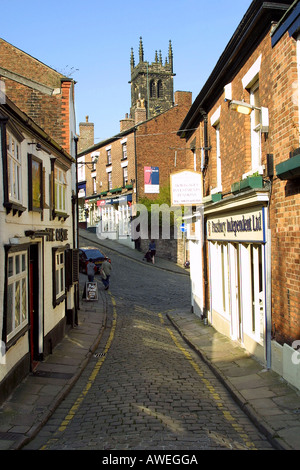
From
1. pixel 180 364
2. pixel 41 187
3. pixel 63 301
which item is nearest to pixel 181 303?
pixel 63 301

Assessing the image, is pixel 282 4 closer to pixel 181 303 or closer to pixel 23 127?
pixel 23 127

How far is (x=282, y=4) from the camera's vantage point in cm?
873

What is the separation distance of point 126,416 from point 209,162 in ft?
31.3

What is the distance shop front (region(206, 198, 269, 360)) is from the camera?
10180 mm

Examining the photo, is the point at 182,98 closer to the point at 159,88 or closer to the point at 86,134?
the point at 86,134

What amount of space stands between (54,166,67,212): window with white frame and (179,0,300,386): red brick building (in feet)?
15.4

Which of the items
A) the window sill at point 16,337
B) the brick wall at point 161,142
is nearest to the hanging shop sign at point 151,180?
the brick wall at point 161,142

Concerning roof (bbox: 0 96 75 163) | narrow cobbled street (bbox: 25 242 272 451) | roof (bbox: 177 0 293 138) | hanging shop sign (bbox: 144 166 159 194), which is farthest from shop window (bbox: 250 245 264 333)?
hanging shop sign (bbox: 144 166 159 194)

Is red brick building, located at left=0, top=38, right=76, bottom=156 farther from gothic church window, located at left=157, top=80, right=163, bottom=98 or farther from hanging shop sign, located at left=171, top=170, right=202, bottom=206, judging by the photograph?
gothic church window, located at left=157, top=80, right=163, bottom=98

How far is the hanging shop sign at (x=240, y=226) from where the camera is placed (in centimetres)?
994

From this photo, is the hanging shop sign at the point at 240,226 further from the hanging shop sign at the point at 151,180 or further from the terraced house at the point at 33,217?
the hanging shop sign at the point at 151,180

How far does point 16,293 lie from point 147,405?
3.33 m

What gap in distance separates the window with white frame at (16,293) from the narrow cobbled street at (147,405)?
5.77ft

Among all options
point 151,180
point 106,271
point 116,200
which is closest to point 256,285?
point 106,271
